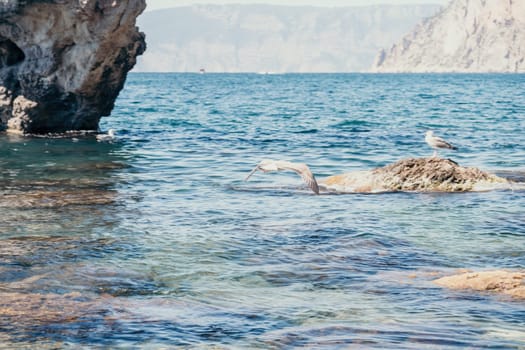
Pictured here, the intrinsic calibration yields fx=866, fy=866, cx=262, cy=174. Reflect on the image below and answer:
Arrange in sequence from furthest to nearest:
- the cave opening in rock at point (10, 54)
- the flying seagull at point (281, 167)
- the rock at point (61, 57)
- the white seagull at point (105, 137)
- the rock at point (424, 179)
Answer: the white seagull at point (105, 137), the cave opening in rock at point (10, 54), the rock at point (61, 57), the rock at point (424, 179), the flying seagull at point (281, 167)

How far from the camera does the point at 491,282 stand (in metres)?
9.64

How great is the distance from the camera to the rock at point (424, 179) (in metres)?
17.2

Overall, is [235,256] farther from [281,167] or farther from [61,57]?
[61,57]

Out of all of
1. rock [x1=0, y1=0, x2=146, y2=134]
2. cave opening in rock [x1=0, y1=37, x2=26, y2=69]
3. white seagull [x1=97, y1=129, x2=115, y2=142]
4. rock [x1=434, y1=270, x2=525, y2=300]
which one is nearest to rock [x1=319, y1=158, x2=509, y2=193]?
rock [x1=434, y1=270, x2=525, y2=300]

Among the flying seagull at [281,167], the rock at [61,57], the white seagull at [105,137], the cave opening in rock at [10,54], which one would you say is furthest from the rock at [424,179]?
the cave opening in rock at [10,54]

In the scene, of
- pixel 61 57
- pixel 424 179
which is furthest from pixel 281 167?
pixel 61 57

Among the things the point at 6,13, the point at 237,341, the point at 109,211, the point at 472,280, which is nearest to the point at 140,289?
the point at 237,341

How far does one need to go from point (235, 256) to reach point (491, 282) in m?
3.49

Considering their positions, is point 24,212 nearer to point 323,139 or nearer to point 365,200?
point 365,200

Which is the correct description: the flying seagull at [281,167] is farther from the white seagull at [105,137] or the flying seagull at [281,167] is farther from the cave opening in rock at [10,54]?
the cave opening in rock at [10,54]

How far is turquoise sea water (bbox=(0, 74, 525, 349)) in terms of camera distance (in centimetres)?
823

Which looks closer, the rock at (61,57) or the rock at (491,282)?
the rock at (491,282)

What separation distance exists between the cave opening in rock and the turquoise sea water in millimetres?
4611

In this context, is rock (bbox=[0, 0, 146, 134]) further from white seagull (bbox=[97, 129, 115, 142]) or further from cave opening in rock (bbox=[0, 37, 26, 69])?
white seagull (bbox=[97, 129, 115, 142])
